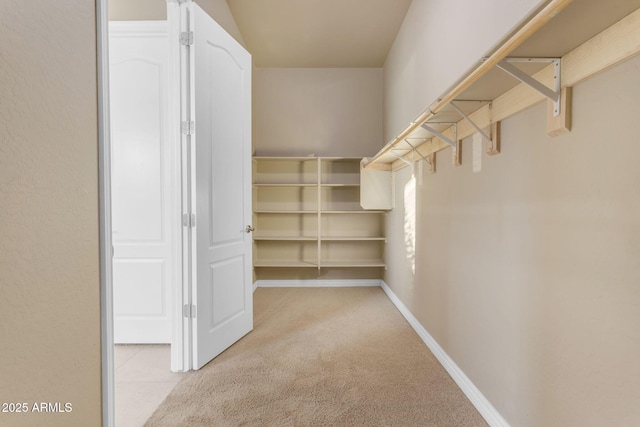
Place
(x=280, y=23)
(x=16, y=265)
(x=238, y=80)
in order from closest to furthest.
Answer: (x=16, y=265), (x=238, y=80), (x=280, y=23)

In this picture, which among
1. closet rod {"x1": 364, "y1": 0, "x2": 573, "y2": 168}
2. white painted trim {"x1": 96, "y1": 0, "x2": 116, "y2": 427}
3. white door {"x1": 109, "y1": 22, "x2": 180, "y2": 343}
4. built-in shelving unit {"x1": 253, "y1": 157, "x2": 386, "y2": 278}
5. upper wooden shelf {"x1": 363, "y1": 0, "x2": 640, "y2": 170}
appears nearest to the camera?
closet rod {"x1": 364, "y1": 0, "x2": 573, "y2": 168}

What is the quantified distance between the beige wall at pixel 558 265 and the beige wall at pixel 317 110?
266 cm

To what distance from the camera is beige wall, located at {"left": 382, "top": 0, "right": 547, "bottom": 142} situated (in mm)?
1573

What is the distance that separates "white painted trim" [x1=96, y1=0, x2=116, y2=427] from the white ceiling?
2250 millimetres

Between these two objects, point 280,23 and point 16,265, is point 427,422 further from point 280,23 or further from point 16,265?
point 280,23

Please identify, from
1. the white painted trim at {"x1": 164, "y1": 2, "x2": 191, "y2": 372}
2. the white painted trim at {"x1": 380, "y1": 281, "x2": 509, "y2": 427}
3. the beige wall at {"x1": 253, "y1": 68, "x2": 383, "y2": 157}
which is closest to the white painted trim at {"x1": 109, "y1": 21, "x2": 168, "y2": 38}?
the white painted trim at {"x1": 164, "y1": 2, "x2": 191, "y2": 372}

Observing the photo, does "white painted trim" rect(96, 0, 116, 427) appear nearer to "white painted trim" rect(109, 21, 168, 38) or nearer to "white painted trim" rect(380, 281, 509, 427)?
"white painted trim" rect(109, 21, 168, 38)

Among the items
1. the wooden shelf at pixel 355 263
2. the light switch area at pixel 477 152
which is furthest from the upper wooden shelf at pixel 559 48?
the wooden shelf at pixel 355 263

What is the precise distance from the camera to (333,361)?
2299mm

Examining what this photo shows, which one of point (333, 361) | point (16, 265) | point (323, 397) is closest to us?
point (16, 265)

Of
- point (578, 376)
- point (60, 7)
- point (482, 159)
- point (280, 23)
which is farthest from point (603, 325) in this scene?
point (280, 23)

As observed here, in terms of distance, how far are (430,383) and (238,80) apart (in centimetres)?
260

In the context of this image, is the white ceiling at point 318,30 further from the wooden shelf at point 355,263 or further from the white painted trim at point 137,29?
the wooden shelf at point 355,263

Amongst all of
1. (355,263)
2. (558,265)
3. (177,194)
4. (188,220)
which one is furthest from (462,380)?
(355,263)
